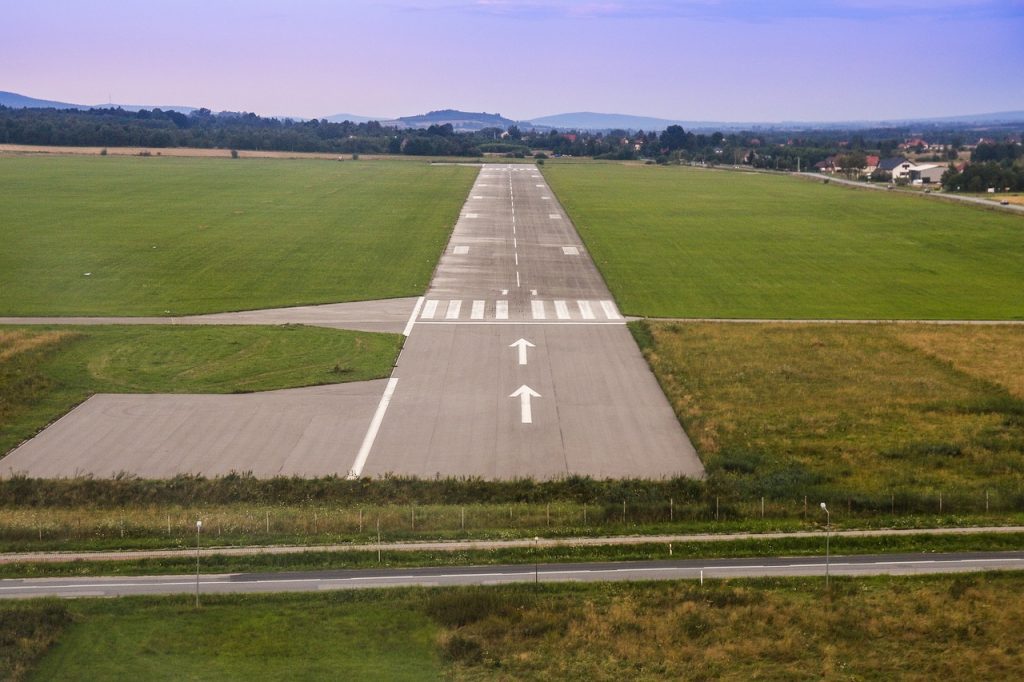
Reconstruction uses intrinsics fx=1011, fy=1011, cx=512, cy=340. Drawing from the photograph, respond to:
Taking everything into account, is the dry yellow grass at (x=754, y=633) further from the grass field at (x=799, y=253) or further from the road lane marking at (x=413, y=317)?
the grass field at (x=799, y=253)

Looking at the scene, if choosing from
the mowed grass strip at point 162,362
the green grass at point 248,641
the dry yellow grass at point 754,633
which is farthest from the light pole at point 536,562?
the mowed grass strip at point 162,362

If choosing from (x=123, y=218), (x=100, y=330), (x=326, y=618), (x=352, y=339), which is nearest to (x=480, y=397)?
(x=352, y=339)

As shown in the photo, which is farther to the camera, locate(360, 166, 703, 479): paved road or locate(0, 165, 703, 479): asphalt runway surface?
locate(360, 166, 703, 479): paved road

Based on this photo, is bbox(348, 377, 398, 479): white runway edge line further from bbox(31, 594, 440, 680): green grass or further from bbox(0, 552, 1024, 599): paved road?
bbox(31, 594, 440, 680): green grass

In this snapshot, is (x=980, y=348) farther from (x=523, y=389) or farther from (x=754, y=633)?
(x=754, y=633)

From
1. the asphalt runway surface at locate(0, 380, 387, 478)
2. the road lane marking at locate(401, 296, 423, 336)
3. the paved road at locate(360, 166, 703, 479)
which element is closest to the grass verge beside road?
the paved road at locate(360, 166, 703, 479)

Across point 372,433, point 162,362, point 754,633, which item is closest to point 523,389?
point 372,433

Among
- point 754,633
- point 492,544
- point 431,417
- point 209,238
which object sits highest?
point 209,238
